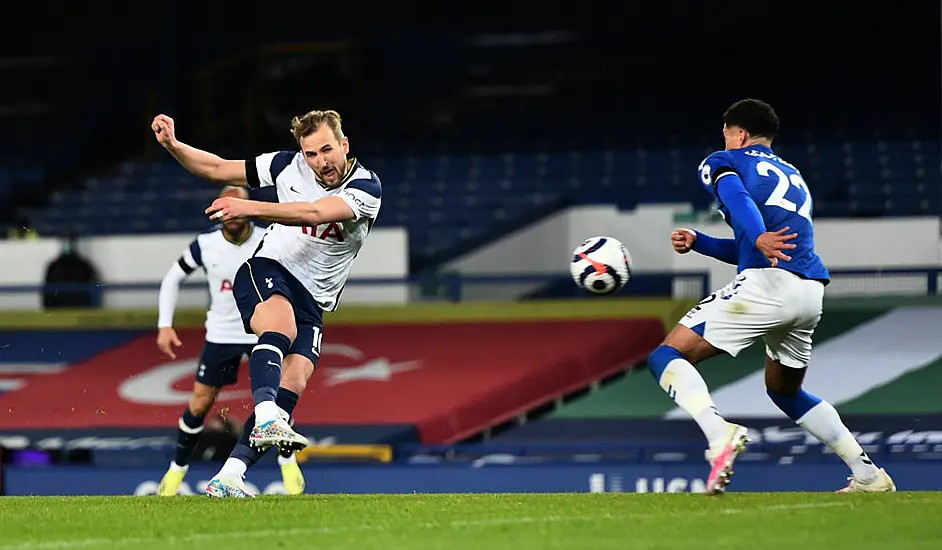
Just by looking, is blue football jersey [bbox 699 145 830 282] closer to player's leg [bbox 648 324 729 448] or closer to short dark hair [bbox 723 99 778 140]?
short dark hair [bbox 723 99 778 140]

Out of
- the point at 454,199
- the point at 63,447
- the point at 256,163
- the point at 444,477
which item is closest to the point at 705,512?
the point at 256,163

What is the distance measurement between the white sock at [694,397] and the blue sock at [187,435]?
3.84 m

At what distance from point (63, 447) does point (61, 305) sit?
417 cm

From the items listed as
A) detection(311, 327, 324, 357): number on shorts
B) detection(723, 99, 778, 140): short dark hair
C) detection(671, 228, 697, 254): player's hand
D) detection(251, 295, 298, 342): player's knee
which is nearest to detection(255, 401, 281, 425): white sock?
detection(251, 295, 298, 342): player's knee

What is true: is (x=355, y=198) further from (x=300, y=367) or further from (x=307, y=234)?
(x=300, y=367)

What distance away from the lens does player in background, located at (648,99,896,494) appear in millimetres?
6656

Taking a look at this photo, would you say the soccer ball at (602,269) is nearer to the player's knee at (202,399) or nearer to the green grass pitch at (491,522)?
the green grass pitch at (491,522)

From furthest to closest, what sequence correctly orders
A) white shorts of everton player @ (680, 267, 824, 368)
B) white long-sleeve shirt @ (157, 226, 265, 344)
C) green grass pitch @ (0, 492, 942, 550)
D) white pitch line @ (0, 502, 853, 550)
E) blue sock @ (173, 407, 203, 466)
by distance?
white long-sleeve shirt @ (157, 226, 265, 344) → blue sock @ (173, 407, 203, 466) → white shorts of everton player @ (680, 267, 824, 368) → white pitch line @ (0, 502, 853, 550) → green grass pitch @ (0, 492, 942, 550)

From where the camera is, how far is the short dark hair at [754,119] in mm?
6945

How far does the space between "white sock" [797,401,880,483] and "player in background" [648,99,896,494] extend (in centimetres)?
29

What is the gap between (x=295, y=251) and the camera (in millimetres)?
7285

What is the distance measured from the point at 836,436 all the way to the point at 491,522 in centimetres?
191

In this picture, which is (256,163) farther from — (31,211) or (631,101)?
(631,101)

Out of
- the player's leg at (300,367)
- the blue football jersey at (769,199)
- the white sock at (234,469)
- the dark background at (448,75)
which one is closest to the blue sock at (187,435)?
the white sock at (234,469)
